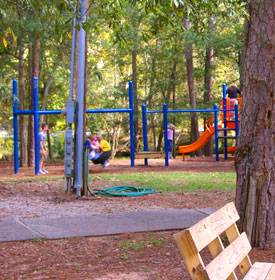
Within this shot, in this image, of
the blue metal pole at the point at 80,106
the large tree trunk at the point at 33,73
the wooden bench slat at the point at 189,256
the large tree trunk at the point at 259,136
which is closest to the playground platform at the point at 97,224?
the large tree trunk at the point at 259,136

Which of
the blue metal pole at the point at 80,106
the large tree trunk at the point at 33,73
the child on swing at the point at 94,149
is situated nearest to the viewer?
the blue metal pole at the point at 80,106

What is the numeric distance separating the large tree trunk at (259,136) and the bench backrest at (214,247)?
238cm

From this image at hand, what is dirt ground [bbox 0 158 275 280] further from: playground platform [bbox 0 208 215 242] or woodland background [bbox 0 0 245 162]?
woodland background [bbox 0 0 245 162]

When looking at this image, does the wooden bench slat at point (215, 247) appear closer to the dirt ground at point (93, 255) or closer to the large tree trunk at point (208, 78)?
the dirt ground at point (93, 255)

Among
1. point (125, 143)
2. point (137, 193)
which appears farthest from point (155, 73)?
point (137, 193)

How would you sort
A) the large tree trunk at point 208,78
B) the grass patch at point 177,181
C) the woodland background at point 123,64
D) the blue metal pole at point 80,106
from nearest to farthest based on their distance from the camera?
the blue metal pole at point 80,106 → the grass patch at point 177,181 → the woodland background at point 123,64 → the large tree trunk at point 208,78

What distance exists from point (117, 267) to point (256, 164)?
6.31 feet

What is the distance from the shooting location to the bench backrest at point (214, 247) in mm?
2375

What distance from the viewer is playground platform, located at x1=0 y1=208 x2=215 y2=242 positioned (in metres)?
6.39

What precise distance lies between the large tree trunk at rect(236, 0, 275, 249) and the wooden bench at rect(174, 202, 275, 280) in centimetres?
223

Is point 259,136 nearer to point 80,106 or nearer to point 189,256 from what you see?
point 189,256

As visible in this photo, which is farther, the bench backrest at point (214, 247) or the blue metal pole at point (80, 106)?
the blue metal pole at point (80, 106)

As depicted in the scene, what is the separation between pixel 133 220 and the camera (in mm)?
7293

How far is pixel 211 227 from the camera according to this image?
2756mm
